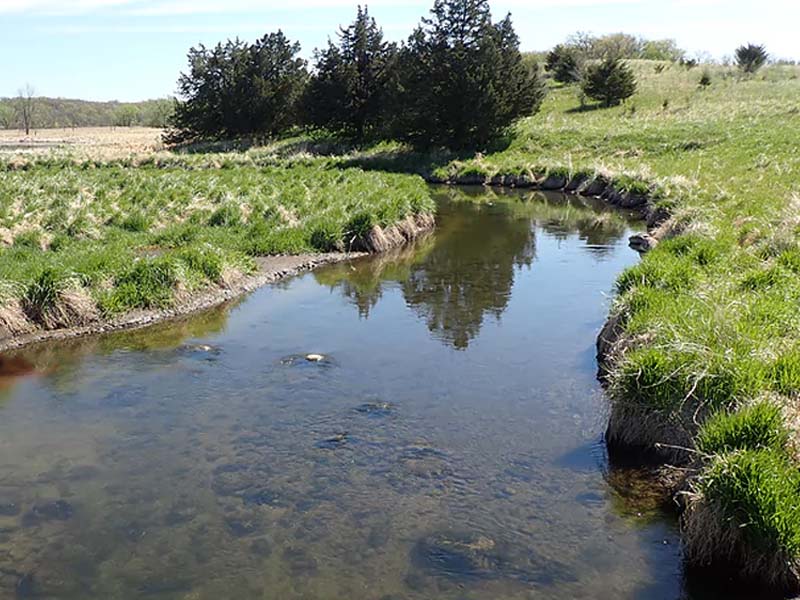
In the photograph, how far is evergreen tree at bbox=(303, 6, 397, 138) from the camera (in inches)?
2128

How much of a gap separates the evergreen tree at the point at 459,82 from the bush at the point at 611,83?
11568mm

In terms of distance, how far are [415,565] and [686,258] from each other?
31.7 ft

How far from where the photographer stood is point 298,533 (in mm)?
8070

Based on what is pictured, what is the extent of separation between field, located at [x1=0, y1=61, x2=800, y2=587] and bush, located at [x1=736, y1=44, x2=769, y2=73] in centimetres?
2603

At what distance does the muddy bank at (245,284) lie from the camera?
1430 cm

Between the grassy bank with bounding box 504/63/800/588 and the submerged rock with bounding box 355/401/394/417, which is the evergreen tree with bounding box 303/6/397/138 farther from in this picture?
the submerged rock with bounding box 355/401/394/417

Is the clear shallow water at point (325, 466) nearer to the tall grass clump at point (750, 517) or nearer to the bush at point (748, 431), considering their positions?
the tall grass clump at point (750, 517)

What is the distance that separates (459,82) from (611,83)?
17673mm

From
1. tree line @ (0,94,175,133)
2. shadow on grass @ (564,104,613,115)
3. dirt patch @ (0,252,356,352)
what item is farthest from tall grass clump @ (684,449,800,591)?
tree line @ (0,94,175,133)

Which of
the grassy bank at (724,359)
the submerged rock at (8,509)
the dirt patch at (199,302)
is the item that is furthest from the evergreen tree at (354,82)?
the submerged rock at (8,509)

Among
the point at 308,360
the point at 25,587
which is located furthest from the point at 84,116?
the point at 25,587

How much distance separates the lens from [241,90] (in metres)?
61.2

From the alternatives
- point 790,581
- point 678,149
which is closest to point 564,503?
point 790,581

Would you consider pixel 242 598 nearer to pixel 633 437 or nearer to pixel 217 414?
pixel 217 414
